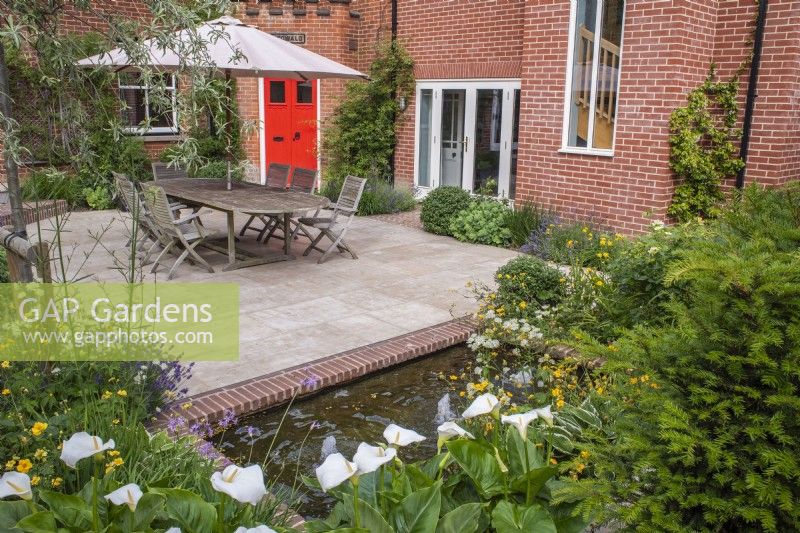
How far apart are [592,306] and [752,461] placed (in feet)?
11.4

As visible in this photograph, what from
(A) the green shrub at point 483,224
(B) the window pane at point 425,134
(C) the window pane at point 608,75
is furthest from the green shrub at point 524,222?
(B) the window pane at point 425,134

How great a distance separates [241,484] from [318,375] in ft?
8.70

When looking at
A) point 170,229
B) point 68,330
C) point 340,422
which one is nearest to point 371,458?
point 340,422

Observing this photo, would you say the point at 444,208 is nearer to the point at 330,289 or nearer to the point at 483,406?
the point at 330,289

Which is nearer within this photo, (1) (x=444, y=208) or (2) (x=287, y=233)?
(2) (x=287, y=233)

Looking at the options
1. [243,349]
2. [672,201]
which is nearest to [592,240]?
[672,201]

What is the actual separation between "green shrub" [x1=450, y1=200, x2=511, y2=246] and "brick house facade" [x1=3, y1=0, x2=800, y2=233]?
597 millimetres

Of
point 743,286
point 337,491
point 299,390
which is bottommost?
point 299,390

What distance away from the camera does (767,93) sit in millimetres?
8180

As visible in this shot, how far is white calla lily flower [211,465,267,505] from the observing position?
190 cm

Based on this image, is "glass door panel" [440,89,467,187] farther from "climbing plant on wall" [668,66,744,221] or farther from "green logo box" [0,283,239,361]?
"green logo box" [0,283,239,361]

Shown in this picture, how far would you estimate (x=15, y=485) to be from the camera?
6.51ft

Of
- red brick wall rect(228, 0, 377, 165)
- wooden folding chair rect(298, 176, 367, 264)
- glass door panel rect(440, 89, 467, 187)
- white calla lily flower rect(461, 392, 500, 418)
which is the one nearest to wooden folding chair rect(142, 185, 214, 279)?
wooden folding chair rect(298, 176, 367, 264)

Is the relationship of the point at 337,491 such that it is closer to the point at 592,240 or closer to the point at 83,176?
the point at 592,240
